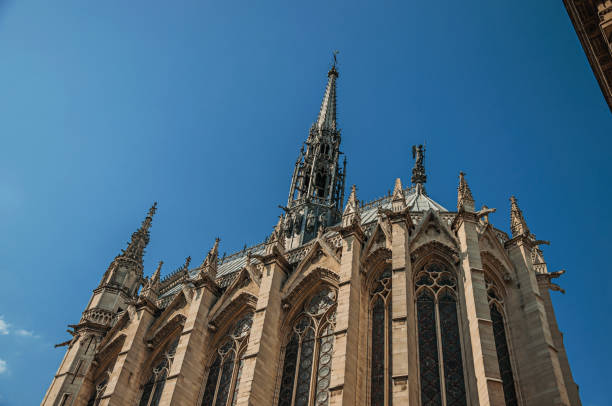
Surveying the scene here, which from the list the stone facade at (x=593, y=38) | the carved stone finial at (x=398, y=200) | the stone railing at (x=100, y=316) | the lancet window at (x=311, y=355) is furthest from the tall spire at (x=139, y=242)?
the stone facade at (x=593, y=38)

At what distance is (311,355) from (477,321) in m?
6.29

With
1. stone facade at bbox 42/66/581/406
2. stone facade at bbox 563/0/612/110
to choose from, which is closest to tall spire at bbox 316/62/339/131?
stone facade at bbox 42/66/581/406

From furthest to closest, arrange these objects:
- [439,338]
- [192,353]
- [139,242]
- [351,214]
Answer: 1. [139,242]
2. [192,353]
3. [351,214]
4. [439,338]

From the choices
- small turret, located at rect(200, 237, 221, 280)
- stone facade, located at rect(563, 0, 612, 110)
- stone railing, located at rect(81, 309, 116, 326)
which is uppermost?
small turret, located at rect(200, 237, 221, 280)

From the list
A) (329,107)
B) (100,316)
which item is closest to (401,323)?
(100,316)

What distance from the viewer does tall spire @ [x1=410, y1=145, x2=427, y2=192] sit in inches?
1150

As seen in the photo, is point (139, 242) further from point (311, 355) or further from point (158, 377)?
point (311, 355)

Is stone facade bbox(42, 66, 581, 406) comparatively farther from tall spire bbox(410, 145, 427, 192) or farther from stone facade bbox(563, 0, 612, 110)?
stone facade bbox(563, 0, 612, 110)

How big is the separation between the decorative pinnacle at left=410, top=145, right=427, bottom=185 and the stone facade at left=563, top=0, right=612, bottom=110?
18.1 meters

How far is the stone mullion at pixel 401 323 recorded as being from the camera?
47.7ft

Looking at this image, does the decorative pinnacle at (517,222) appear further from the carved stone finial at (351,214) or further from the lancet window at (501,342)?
the carved stone finial at (351,214)

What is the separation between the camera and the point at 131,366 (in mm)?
22844

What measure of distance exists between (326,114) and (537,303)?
2577 centimetres

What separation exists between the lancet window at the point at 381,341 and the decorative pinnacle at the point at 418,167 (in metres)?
10.9
